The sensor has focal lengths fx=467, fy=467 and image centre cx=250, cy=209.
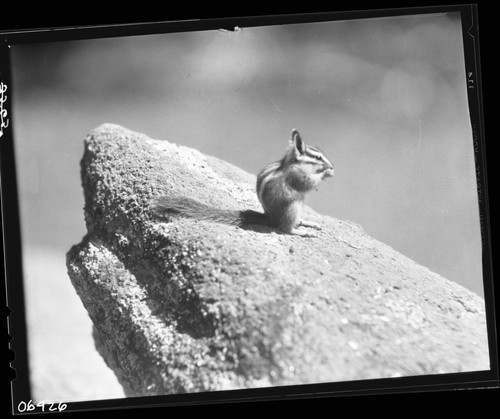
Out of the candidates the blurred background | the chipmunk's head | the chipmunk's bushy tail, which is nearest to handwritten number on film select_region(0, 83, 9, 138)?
the blurred background

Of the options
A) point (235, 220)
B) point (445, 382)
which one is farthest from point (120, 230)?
point (445, 382)

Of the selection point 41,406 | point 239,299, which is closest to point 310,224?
point 239,299

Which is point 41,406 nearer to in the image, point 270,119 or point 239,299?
point 239,299

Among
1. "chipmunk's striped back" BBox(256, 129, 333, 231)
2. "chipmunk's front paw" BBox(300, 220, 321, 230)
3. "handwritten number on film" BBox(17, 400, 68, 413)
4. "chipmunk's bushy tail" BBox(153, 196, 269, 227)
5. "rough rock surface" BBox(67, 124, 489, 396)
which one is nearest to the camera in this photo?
"rough rock surface" BBox(67, 124, 489, 396)

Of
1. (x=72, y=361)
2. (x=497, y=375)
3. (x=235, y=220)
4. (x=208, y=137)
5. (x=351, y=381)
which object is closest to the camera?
(x=351, y=381)

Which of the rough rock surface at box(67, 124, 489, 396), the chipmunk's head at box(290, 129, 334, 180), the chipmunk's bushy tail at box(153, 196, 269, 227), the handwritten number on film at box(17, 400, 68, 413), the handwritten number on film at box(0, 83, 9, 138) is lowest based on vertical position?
the handwritten number on film at box(17, 400, 68, 413)

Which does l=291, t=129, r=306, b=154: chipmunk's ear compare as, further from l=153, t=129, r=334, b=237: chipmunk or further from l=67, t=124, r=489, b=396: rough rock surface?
l=67, t=124, r=489, b=396: rough rock surface

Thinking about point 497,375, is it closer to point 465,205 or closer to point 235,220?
point 465,205
